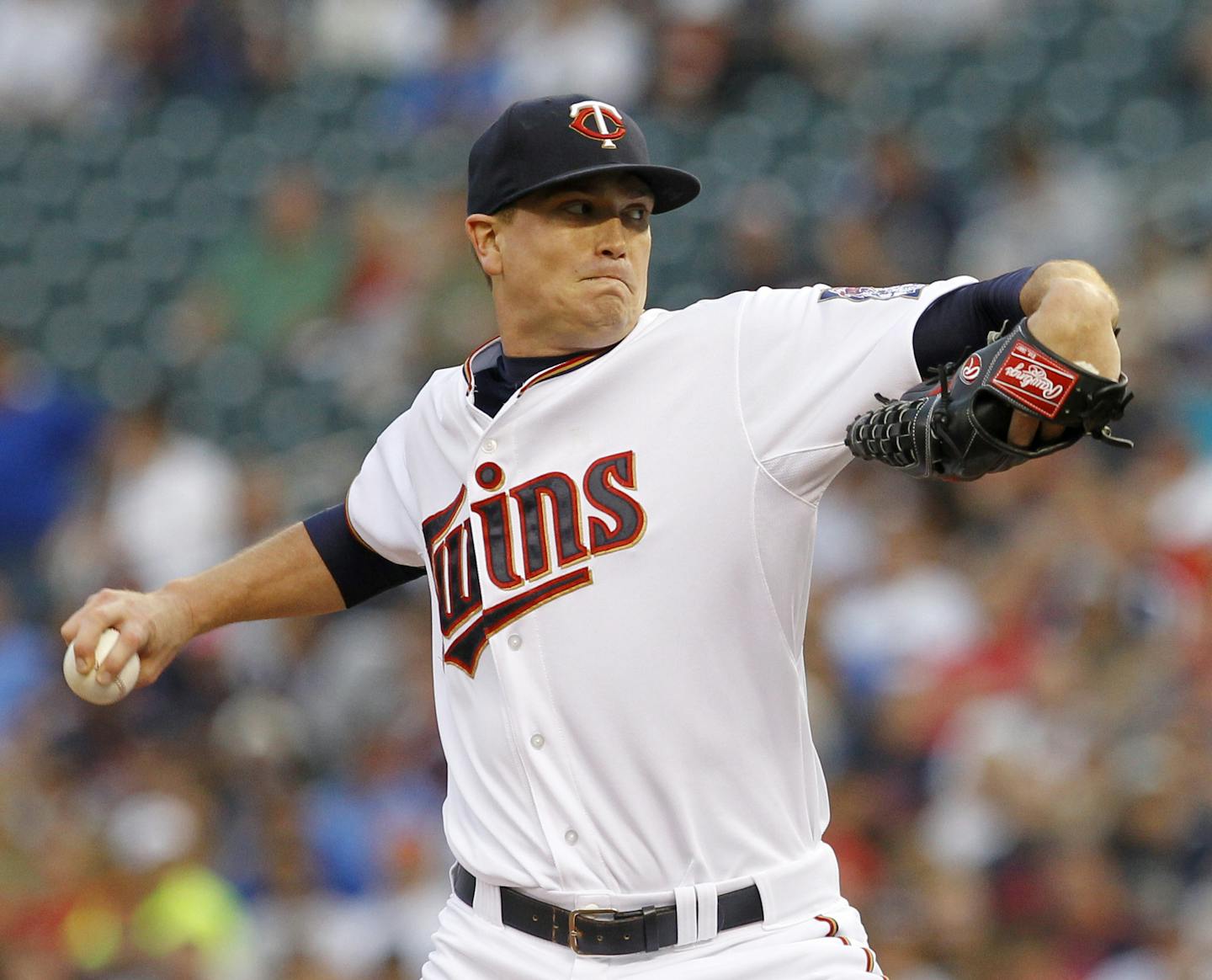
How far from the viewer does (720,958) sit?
281 cm

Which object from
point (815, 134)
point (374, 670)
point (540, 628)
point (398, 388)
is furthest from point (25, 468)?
point (540, 628)

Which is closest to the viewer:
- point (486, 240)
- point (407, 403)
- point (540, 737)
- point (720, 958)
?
point (720, 958)

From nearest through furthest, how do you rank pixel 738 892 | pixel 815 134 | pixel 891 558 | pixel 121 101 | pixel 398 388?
pixel 738 892
pixel 891 558
pixel 398 388
pixel 815 134
pixel 121 101

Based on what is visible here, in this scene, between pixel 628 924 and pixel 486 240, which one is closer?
pixel 628 924

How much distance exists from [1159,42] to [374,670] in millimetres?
4399

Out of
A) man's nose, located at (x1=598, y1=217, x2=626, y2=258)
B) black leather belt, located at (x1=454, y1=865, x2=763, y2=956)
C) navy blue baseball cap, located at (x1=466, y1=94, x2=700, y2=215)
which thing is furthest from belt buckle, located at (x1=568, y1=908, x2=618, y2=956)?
navy blue baseball cap, located at (x1=466, y1=94, x2=700, y2=215)

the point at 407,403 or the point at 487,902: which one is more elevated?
the point at 487,902

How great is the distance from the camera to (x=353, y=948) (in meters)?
6.02

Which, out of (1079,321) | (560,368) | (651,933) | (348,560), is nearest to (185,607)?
(348,560)

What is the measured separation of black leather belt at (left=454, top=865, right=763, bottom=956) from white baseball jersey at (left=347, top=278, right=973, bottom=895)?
0.04m

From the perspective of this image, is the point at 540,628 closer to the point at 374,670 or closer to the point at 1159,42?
the point at 374,670

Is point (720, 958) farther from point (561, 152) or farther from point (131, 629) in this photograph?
point (561, 152)

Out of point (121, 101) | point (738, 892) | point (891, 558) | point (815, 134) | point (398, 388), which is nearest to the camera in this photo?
point (738, 892)

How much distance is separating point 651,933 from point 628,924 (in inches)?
1.4
